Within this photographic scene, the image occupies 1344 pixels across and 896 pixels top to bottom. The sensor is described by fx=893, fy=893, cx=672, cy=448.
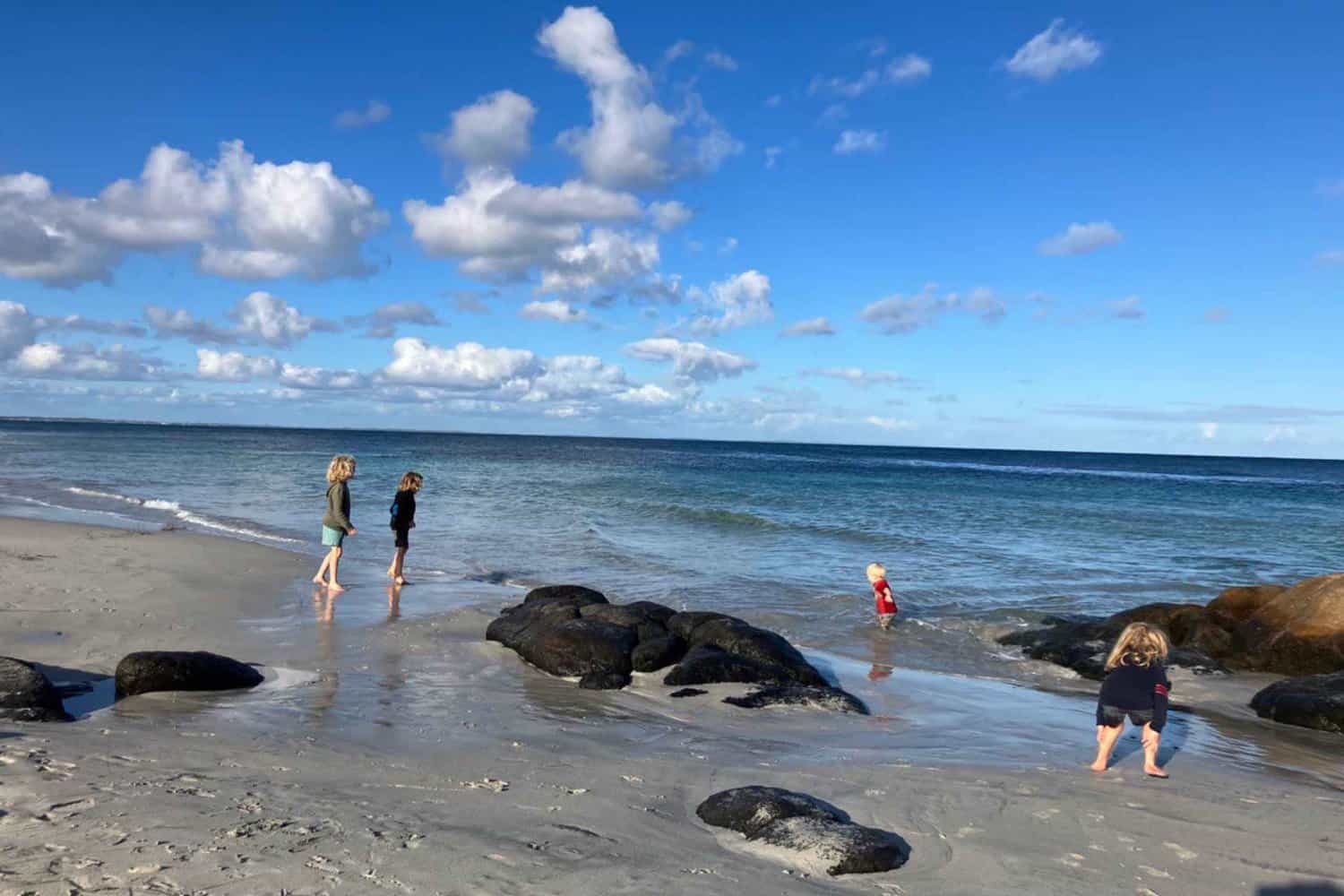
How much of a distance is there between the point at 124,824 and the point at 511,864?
1.80m

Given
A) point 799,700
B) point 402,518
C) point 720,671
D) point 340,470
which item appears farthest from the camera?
point 402,518

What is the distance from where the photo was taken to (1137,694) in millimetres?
6996

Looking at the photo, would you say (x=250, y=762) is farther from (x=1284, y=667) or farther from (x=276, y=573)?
(x=1284, y=667)

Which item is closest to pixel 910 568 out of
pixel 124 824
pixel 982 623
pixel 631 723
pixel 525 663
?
pixel 982 623

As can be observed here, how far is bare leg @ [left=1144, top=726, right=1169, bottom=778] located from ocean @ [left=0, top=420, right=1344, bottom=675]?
4.23 m

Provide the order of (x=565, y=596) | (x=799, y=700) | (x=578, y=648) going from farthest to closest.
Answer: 1. (x=565, y=596)
2. (x=578, y=648)
3. (x=799, y=700)

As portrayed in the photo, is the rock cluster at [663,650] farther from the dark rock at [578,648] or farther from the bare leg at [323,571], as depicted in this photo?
the bare leg at [323,571]

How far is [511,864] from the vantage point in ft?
13.4

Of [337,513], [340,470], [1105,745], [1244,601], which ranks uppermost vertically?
[340,470]

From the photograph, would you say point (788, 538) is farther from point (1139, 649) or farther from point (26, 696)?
point (26, 696)

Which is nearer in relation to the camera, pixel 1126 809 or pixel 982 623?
pixel 1126 809

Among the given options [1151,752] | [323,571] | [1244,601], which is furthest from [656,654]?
[1244,601]

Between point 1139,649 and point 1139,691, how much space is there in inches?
13.0

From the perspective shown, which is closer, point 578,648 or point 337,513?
point 578,648
